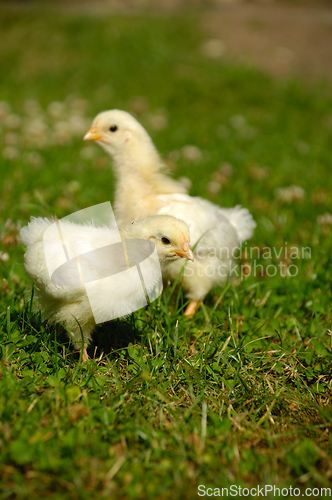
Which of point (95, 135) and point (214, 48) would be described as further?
point (214, 48)

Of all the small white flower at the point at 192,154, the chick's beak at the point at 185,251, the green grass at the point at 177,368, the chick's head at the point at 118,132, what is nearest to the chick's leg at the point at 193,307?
the green grass at the point at 177,368

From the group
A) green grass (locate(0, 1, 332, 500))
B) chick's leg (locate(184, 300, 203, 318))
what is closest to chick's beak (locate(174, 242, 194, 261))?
green grass (locate(0, 1, 332, 500))

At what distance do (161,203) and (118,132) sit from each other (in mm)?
783

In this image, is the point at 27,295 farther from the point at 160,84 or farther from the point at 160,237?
the point at 160,84

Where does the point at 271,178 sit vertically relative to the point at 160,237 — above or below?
below

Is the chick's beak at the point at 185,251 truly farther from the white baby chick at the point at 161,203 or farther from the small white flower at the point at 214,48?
the small white flower at the point at 214,48

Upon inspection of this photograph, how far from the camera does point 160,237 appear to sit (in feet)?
7.59

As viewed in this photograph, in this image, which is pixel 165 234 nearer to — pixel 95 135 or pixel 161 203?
pixel 161 203

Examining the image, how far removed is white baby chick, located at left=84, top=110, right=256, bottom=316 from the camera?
3.01 m

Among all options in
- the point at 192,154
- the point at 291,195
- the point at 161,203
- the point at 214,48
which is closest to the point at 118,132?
the point at 161,203

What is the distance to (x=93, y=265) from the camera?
2.18 meters

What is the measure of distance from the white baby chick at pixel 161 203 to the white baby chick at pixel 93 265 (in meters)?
0.59

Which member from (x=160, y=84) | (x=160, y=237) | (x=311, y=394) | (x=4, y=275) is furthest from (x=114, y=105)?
(x=311, y=394)

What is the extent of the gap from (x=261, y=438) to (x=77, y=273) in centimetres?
126
